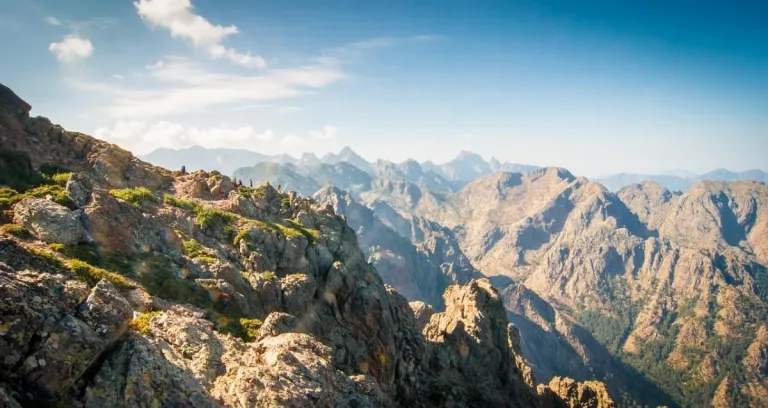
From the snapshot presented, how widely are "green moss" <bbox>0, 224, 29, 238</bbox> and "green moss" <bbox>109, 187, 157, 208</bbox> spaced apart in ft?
41.3

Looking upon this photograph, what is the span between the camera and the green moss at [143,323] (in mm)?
21375

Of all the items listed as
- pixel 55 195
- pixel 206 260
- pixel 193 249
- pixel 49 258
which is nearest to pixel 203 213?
pixel 193 249

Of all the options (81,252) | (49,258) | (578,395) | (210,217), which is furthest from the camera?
(578,395)

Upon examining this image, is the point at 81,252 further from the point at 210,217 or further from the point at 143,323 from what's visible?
the point at 210,217

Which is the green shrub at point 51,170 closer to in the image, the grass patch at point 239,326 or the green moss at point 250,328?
A: the grass patch at point 239,326

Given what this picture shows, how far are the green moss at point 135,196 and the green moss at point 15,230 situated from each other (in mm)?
12583

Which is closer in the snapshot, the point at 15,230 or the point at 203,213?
the point at 15,230

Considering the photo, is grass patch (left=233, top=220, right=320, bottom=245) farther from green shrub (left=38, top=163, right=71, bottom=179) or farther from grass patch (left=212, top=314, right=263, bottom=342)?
green shrub (left=38, top=163, right=71, bottom=179)

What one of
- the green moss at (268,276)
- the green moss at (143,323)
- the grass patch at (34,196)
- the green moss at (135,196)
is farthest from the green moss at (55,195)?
the green moss at (268,276)

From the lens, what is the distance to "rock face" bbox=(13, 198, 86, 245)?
27.2 metres

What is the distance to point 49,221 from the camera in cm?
2781

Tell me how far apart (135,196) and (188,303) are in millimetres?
17957

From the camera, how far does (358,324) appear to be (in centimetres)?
4953

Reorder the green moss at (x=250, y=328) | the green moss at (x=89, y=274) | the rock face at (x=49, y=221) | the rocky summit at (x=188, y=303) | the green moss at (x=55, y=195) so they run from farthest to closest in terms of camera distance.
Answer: the green moss at (x=55, y=195) → the green moss at (x=250, y=328) → the rock face at (x=49, y=221) → the green moss at (x=89, y=274) → the rocky summit at (x=188, y=303)
